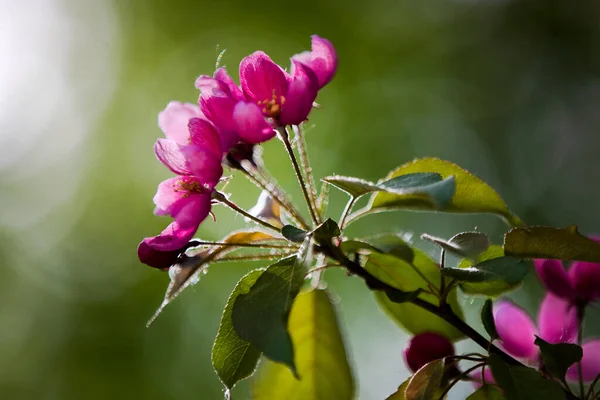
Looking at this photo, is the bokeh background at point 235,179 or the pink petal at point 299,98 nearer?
the pink petal at point 299,98

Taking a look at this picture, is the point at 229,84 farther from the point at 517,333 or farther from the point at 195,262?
the point at 517,333

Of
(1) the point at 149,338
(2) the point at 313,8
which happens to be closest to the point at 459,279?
(1) the point at 149,338

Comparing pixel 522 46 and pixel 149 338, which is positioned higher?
pixel 522 46

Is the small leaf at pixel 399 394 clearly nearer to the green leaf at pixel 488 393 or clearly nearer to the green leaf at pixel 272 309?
the green leaf at pixel 488 393

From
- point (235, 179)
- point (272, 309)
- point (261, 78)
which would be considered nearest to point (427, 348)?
point (272, 309)

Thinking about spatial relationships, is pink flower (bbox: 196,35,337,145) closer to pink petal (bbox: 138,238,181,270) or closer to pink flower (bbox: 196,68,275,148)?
pink flower (bbox: 196,68,275,148)

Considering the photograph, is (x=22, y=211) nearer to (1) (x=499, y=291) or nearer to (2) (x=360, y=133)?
(2) (x=360, y=133)

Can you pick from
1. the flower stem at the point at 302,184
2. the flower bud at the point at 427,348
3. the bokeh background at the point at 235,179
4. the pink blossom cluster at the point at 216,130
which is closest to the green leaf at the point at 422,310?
the flower bud at the point at 427,348
